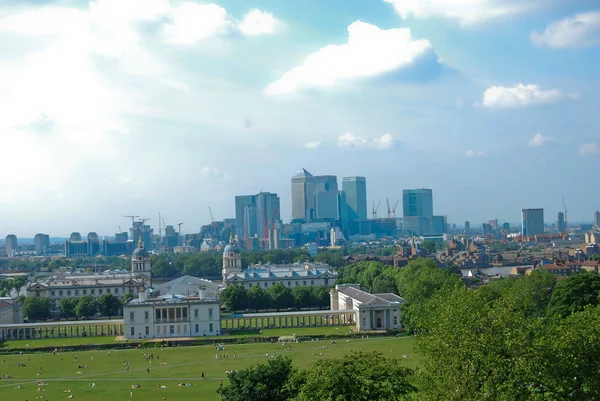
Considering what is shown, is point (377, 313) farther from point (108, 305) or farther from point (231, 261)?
point (231, 261)

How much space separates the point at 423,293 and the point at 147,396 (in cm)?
3481

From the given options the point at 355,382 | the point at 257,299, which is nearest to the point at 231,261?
the point at 257,299

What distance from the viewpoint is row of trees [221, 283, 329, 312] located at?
9312cm

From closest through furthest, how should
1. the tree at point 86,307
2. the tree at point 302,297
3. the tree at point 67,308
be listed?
the tree at point 86,307 < the tree at point 67,308 < the tree at point 302,297

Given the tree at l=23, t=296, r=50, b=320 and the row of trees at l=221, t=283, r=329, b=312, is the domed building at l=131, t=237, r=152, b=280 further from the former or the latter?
the row of trees at l=221, t=283, r=329, b=312

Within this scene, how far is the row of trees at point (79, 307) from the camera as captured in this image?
9406 cm

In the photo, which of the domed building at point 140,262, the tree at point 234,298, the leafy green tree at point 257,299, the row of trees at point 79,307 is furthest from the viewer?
the domed building at point 140,262

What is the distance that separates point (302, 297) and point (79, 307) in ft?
88.8

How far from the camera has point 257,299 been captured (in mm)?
95000

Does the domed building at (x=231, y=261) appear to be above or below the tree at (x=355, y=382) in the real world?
above

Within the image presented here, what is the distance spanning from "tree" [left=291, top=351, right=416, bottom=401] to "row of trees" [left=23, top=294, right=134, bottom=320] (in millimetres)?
65028

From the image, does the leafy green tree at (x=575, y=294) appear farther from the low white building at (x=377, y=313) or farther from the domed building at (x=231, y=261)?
the domed building at (x=231, y=261)

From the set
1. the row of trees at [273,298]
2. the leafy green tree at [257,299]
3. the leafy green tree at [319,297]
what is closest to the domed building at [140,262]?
the row of trees at [273,298]

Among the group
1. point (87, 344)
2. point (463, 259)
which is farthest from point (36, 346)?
point (463, 259)
